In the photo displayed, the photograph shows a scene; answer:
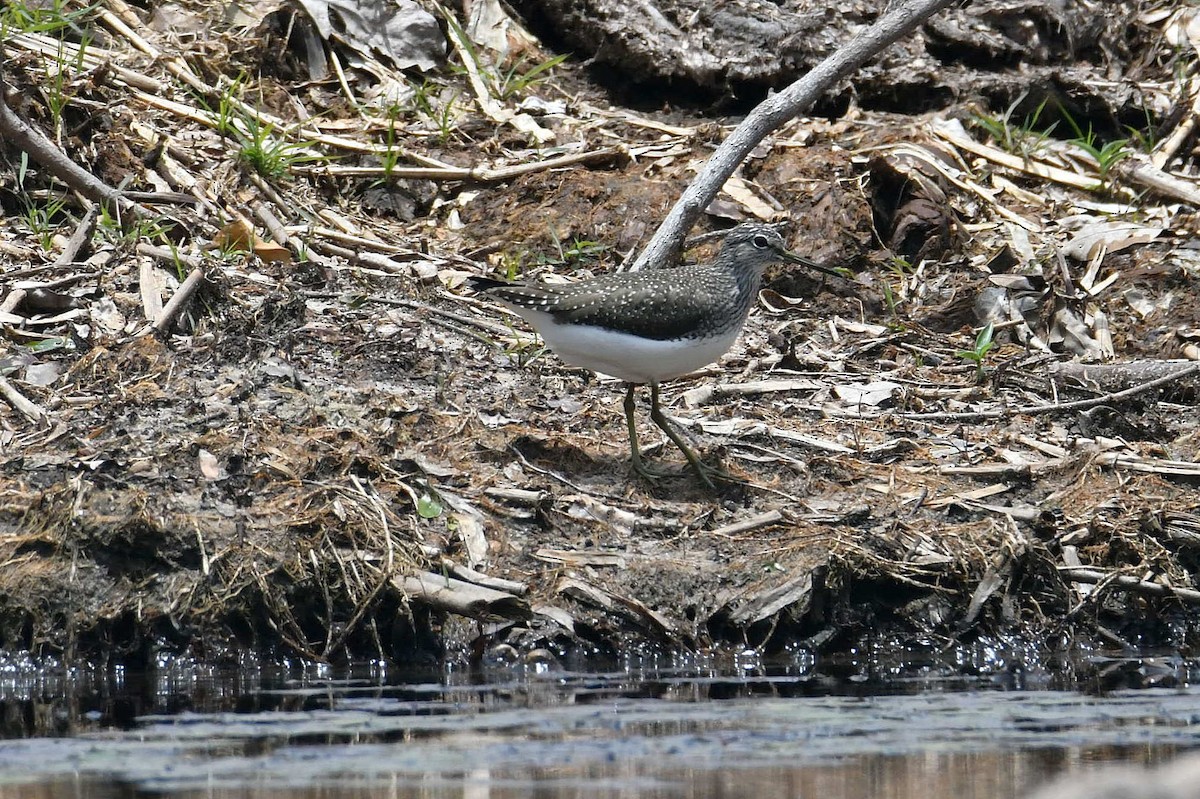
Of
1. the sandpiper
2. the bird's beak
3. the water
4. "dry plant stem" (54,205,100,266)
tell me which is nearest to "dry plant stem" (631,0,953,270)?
the bird's beak

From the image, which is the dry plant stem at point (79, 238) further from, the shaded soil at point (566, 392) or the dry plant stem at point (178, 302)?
the dry plant stem at point (178, 302)

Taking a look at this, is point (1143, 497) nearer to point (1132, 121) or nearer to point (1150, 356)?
point (1150, 356)

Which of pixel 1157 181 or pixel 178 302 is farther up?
pixel 1157 181

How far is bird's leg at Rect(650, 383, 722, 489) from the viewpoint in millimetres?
8484

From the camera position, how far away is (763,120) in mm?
9969

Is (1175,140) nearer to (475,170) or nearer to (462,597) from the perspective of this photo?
(475,170)

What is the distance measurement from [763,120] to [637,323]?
6.91ft

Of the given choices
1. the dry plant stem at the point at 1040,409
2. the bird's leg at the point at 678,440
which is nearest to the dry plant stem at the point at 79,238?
the bird's leg at the point at 678,440

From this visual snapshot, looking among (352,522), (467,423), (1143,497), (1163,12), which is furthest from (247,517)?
(1163,12)

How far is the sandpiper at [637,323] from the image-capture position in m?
8.43

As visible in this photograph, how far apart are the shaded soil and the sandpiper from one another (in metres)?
0.47

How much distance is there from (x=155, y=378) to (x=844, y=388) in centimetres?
379

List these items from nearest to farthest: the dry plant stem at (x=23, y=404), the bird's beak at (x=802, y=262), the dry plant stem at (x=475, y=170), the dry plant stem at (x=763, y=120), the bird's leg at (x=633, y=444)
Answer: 1. the dry plant stem at (x=23, y=404)
2. the bird's leg at (x=633, y=444)
3. the bird's beak at (x=802, y=262)
4. the dry plant stem at (x=763, y=120)
5. the dry plant stem at (x=475, y=170)

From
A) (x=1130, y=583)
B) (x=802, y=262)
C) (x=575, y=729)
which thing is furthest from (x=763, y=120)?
(x=575, y=729)
